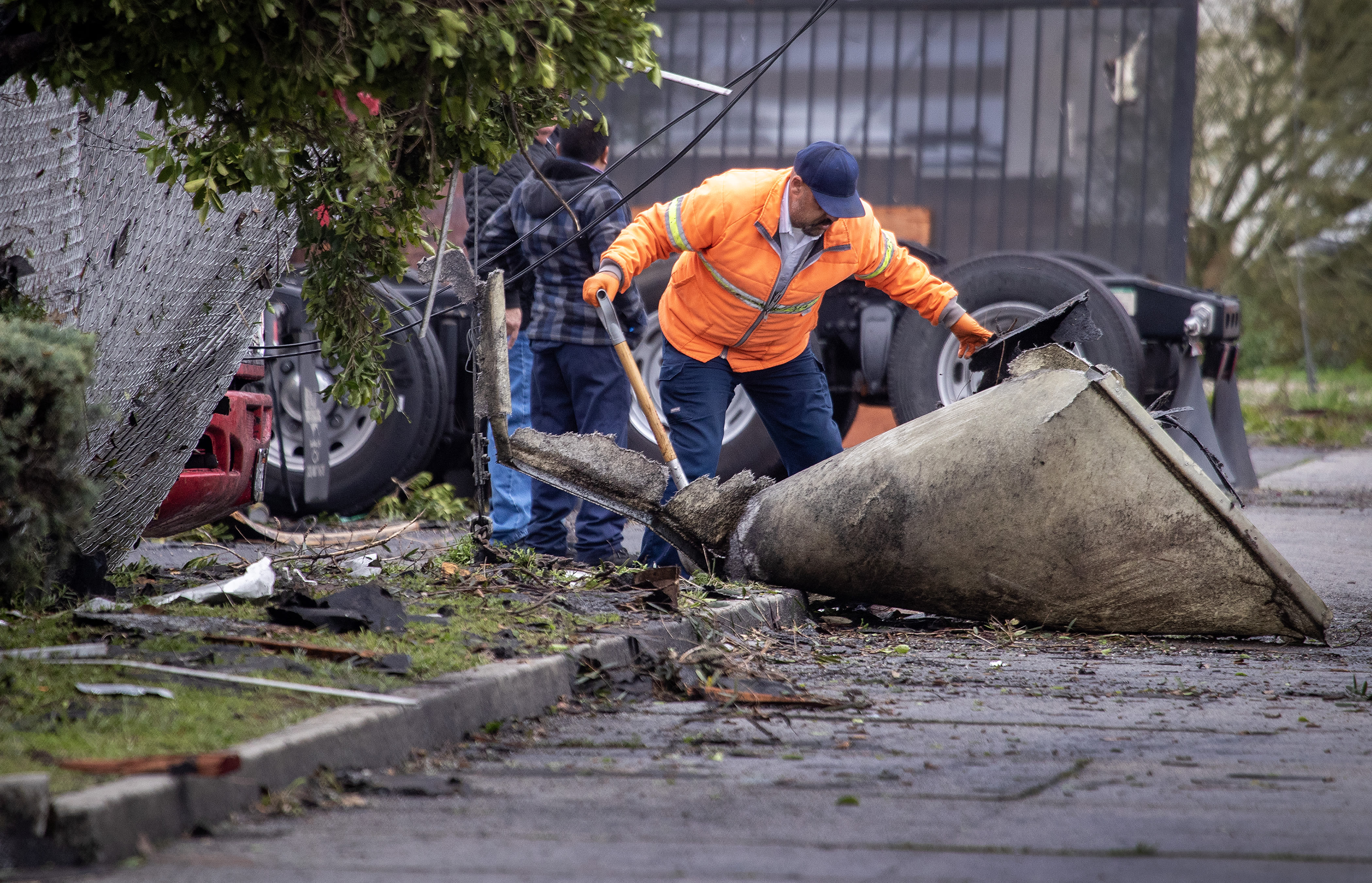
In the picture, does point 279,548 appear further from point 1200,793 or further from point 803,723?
point 1200,793

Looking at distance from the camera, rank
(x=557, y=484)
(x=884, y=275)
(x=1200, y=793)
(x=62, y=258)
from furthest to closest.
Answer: (x=884, y=275)
(x=557, y=484)
(x=62, y=258)
(x=1200, y=793)

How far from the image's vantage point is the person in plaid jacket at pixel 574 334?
6102 millimetres

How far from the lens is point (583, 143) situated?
6.33 metres

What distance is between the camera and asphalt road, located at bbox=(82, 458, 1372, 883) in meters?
2.50

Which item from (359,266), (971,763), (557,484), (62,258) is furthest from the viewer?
(557,484)

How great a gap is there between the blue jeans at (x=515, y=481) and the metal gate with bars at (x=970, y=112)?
3.46 metres

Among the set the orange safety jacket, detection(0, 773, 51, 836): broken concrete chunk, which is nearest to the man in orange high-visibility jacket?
the orange safety jacket

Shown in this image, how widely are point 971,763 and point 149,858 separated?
173cm

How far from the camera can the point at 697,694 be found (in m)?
4.12

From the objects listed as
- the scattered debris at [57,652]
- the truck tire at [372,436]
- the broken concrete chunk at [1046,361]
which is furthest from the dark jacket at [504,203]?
the scattered debris at [57,652]

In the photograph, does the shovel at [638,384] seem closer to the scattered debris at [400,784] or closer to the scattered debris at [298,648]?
the scattered debris at [298,648]

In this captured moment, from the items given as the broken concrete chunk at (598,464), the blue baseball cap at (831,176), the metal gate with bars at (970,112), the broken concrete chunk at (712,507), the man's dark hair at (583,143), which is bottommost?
the broken concrete chunk at (712,507)

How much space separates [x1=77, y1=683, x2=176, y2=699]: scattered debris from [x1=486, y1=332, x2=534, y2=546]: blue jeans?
10.7 feet

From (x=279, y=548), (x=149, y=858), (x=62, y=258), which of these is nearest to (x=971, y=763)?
(x=149, y=858)
